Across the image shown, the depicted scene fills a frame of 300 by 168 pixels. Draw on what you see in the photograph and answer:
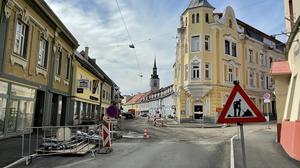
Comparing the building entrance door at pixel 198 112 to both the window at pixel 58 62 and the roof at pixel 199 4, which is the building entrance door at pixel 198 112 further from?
the window at pixel 58 62

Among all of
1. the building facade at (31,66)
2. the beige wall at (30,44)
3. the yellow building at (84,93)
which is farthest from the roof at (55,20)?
the yellow building at (84,93)

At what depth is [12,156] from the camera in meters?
10.0

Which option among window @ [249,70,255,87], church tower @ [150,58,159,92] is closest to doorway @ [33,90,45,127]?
window @ [249,70,255,87]

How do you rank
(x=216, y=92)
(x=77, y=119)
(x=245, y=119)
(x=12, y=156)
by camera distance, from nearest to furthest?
(x=245, y=119) < (x=12, y=156) < (x=77, y=119) < (x=216, y=92)

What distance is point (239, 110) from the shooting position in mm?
5734

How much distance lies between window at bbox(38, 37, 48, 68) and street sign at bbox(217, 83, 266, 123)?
608 inches

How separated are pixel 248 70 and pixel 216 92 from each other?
9418 mm

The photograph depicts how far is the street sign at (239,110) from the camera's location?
5.58m

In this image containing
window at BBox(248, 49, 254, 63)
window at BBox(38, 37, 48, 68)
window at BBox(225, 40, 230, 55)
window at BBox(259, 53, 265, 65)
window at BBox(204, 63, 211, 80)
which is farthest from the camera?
window at BBox(259, 53, 265, 65)

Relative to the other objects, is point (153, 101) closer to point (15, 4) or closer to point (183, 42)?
point (183, 42)

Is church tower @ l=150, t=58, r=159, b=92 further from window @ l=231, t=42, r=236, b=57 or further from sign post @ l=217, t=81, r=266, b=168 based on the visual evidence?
sign post @ l=217, t=81, r=266, b=168

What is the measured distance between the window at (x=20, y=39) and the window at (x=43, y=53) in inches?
92.3

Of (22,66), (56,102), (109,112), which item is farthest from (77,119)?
(109,112)

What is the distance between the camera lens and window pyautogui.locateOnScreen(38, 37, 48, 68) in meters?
18.9
